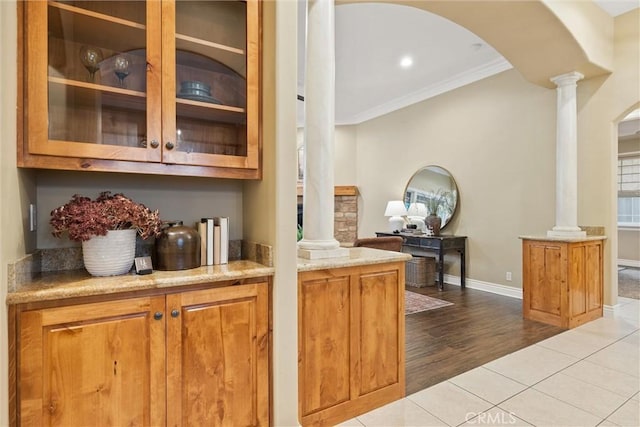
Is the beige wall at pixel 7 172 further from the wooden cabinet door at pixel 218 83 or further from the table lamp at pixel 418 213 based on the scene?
the table lamp at pixel 418 213

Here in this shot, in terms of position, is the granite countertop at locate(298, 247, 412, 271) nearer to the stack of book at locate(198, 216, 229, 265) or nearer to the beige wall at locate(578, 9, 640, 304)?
the stack of book at locate(198, 216, 229, 265)

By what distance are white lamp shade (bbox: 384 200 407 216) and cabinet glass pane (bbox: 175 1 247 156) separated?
4.74 metres

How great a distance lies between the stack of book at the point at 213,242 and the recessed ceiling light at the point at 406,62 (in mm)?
3972

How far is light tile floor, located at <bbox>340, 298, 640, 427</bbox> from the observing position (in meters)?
2.00

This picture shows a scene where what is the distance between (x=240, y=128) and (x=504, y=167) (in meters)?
4.31

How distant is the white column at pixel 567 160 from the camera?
12.6 ft

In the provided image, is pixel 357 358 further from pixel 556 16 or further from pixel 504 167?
pixel 504 167

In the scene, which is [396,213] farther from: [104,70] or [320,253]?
[104,70]

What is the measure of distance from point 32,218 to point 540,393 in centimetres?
309

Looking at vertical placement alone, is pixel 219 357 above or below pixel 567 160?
below

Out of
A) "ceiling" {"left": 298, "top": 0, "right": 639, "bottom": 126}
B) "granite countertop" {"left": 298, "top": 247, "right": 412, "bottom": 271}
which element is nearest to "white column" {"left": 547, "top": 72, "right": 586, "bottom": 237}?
"ceiling" {"left": 298, "top": 0, "right": 639, "bottom": 126}

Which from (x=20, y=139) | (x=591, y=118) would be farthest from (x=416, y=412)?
(x=591, y=118)

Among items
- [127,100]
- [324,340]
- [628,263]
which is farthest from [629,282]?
[127,100]

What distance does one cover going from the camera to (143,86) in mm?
1584
